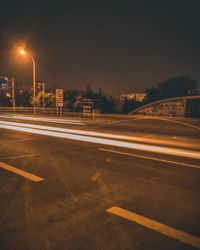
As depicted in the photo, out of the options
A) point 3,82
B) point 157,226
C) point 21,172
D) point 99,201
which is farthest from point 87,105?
point 157,226

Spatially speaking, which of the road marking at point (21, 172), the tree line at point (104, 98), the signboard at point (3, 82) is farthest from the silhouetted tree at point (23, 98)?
the road marking at point (21, 172)

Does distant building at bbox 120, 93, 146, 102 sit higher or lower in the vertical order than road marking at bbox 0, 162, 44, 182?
higher

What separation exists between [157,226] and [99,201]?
129cm

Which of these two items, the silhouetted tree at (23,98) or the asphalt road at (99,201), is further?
the silhouetted tree at (23,98)

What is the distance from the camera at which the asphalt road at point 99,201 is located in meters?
3.01

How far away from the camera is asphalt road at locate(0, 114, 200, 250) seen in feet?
9.87

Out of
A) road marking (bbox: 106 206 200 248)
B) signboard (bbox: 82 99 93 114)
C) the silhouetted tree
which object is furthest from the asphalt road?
the silhouetted tree

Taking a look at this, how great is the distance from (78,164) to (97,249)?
4.02 m

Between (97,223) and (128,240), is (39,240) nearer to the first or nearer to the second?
(97,223)

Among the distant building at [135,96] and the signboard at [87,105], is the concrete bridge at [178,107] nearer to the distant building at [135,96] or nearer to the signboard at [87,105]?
the distant building at [135,96]

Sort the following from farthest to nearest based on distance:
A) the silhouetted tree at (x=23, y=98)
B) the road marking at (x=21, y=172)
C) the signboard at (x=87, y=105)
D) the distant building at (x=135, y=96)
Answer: the silhouetted tree at (x=23, y=98)
the distant building at (x=135, y=96)
the signboard at (x=87, y=105)
the road marking at (x=21, y=172)

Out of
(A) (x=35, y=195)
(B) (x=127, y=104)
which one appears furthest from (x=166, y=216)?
(B) (x=127, y=104)

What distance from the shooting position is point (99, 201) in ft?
13.7

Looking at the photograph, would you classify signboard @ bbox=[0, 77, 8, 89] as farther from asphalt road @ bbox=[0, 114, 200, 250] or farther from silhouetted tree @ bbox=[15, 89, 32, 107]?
silhouetted tree @ bbox=[15, 89, 32, 107]
